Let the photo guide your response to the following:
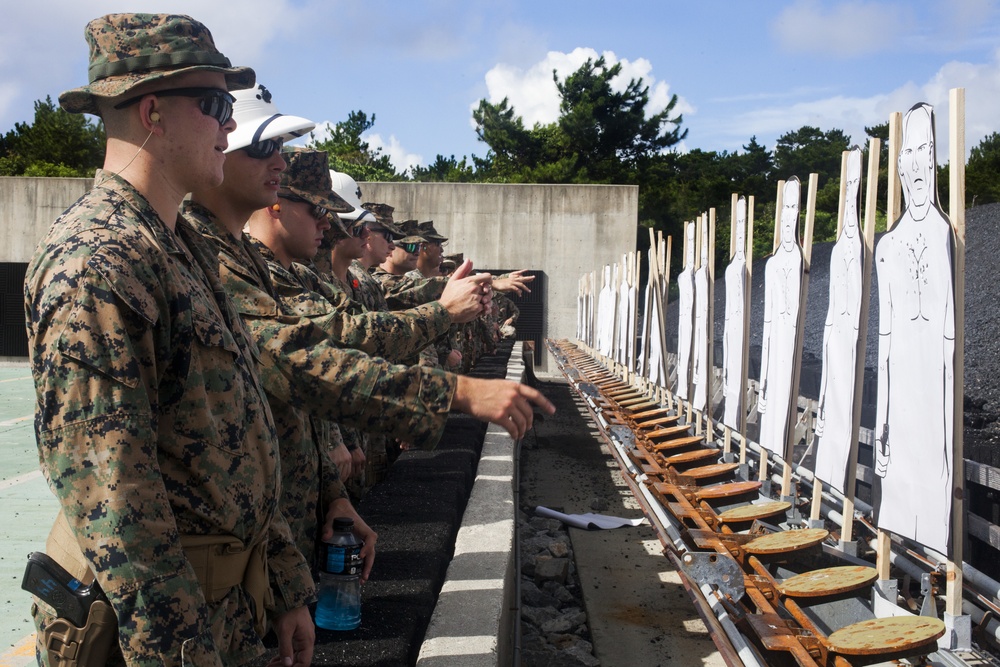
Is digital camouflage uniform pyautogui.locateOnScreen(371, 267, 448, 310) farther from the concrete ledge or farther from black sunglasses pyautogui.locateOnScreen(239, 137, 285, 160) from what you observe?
black sunglasses pyautogui.locateOnScreen(239, 137, 285, 160)

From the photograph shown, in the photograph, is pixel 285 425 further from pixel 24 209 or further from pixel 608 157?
pixel 608 157

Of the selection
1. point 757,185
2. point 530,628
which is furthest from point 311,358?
point 757,185

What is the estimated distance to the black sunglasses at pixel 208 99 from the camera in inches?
62.1

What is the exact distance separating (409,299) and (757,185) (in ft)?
118

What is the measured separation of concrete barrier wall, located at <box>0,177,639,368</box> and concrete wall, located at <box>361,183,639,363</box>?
22 mm

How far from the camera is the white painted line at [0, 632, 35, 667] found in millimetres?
3748

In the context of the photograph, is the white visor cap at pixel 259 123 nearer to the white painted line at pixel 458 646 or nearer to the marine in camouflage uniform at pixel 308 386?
the marine in camouflage uniform at pixel 308 386

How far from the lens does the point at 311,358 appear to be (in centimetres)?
205

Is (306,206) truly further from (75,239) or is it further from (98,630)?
(98,630)

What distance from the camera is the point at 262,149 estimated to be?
94.1 inches

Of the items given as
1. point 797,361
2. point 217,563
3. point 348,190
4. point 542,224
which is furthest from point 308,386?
point 542,224

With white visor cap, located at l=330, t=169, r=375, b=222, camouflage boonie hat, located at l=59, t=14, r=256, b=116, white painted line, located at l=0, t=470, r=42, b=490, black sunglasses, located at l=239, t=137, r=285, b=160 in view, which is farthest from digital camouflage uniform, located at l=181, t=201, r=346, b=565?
white painted line, located at l=0, t=470, r=42, b=490

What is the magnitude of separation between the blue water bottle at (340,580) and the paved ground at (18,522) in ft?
6.51

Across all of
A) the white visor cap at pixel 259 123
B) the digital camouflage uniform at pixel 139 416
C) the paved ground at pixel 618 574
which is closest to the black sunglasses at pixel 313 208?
the white visor cap at pixel 259 123
